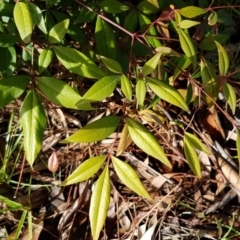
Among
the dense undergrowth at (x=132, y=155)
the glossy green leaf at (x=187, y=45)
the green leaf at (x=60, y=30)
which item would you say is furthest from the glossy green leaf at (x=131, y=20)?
the green leaf at (x=60, y=30)

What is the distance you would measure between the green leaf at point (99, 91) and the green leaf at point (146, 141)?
0.13 meters

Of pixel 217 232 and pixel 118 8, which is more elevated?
pixel 118 8

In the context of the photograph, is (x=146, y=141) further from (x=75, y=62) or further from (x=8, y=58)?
(x=8, y=58)

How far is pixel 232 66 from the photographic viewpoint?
5.82 ft

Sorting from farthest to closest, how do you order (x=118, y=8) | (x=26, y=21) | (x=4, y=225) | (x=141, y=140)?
(x=4, y=225)
(x=118, y=8)
(x=141, y=140)
(x=26, y=21)

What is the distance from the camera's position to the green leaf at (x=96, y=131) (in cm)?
116

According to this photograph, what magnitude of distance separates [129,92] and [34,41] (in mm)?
312

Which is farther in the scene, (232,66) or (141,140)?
(232,66)

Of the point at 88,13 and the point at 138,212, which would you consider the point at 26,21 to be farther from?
the point at 138,212

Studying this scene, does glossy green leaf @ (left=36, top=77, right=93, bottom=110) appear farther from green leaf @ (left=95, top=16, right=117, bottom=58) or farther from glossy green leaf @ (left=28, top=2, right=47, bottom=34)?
green leaf @ (left=95, top=16, right=117, bottom=58)

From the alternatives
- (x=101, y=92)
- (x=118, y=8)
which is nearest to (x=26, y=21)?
(x=101, y=92)

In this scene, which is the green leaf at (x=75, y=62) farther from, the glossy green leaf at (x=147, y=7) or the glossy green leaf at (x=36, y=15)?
the glossy green leaf at (x=147, y=7)

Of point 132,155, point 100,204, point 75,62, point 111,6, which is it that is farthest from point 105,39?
point 132,155

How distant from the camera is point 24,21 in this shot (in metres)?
1.05
